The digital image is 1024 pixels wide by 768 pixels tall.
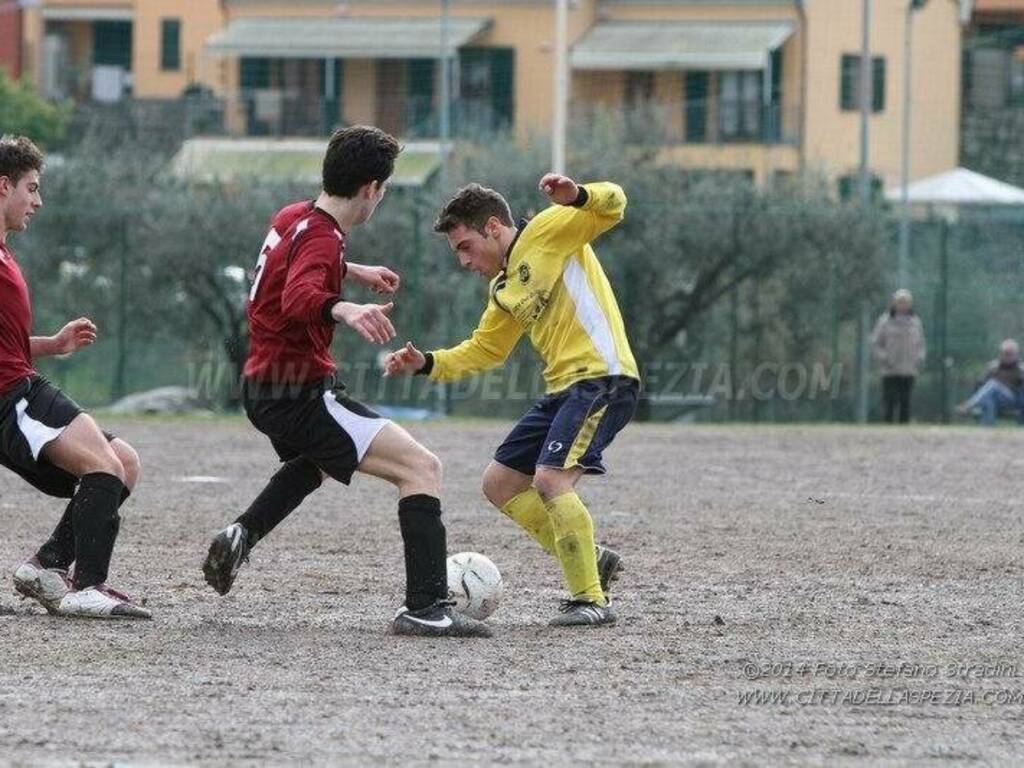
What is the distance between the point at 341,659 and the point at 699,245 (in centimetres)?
1988

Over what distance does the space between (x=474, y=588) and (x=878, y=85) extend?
31341 mm

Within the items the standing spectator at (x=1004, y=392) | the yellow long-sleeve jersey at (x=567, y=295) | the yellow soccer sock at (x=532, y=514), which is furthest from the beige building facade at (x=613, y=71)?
the yellow long-sleeve jersey at (x=567, y=295)

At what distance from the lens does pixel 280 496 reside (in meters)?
8.39

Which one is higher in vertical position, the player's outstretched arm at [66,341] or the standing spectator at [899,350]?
the player's outstretched arm at [66,341]

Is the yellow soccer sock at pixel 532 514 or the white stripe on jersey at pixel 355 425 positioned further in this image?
the yellow soccer sock at pixel 532 514

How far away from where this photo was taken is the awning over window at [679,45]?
43.1m

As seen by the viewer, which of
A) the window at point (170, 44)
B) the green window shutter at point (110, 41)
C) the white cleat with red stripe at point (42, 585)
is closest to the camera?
the white cleat with red stripe at point (42, 585)

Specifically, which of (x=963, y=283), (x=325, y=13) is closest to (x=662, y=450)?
(x=963, y=283)

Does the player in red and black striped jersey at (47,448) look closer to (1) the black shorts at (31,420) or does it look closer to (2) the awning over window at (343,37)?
(1) the black shorts at (31,420)

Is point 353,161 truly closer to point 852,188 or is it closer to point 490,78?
point 852,188

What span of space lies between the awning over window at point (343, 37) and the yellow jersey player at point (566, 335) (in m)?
36.3

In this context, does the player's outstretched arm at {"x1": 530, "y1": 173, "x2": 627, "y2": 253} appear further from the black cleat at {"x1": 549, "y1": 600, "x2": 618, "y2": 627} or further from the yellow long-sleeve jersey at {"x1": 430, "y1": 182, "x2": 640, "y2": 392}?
the black cleat at {"x1": 549, "y1": 600, "x2": 618, "y2": 627}

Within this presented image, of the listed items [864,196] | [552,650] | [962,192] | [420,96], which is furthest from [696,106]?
[552,650]

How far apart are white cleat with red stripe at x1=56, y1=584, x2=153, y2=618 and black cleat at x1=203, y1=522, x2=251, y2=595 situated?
29cm
